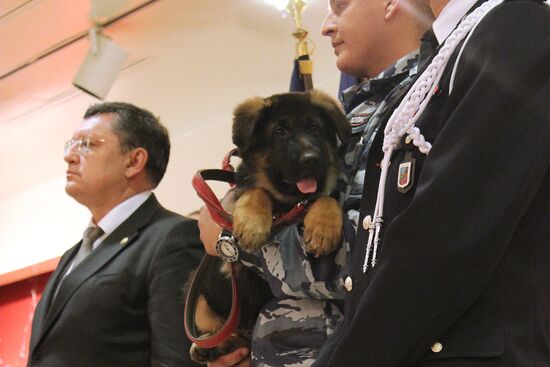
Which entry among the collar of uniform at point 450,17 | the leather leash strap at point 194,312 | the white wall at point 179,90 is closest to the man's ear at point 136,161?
the leather leash strap at point 194,312

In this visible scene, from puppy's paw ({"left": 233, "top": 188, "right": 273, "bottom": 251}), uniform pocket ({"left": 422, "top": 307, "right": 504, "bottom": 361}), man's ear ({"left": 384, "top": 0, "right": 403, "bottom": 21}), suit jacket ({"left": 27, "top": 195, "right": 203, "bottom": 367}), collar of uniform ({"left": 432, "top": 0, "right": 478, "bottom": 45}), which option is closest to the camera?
uniform pocket ({"left": 422, "top": 307, "right": 504, "bottom": 361})

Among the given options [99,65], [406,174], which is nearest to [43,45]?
[99,65]

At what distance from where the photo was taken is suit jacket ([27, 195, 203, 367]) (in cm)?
211

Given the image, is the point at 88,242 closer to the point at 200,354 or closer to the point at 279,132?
the point at 200,354

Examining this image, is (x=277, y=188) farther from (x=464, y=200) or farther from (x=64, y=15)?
(x=64, y=15)

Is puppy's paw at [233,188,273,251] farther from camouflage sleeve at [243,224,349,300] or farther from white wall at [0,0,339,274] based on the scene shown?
white wall at [0,0,339,274]

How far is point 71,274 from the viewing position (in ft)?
7.54

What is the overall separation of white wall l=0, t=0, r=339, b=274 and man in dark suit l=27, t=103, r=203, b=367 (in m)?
1.55

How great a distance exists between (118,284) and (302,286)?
0.96 metres

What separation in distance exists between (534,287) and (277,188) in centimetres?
83

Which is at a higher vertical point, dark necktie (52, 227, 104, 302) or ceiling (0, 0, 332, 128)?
ceiling (0, 0, 332, 128)

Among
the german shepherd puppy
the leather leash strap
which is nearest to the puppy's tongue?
the german shepherd puppy

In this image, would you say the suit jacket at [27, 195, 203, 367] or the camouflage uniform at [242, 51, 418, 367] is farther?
the suit jacket at [27, 195, 203, 367]

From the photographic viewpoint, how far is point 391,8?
175 centimetres
